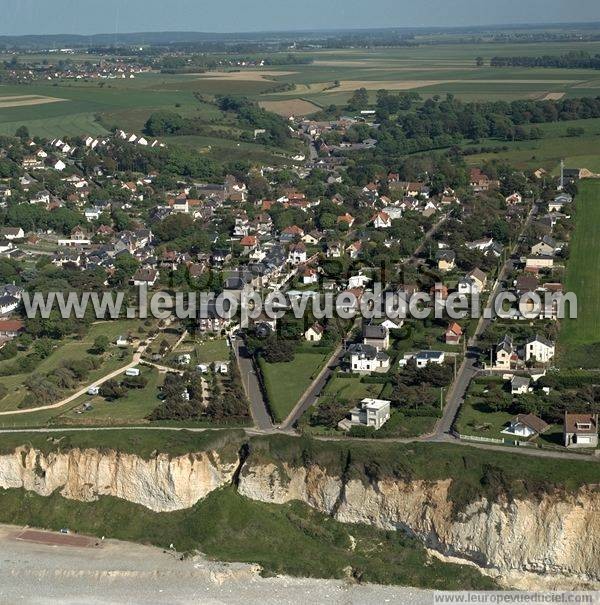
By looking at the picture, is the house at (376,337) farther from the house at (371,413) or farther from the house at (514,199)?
the house at (514,199)

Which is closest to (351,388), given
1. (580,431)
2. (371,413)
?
(371,413)

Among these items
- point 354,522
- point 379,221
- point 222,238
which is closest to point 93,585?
point 354,522

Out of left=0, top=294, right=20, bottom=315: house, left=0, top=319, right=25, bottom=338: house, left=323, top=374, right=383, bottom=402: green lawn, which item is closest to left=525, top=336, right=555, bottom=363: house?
left=323, top=374, right=383, bottom=402: green lawn

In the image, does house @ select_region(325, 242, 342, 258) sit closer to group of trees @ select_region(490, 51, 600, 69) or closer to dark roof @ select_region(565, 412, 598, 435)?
dark roof @ select_region(565, 412, 598, 435)

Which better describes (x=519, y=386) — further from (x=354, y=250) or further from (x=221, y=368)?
(x=354, y=250)

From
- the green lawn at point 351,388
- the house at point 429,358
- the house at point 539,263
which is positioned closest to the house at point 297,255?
the house at point 539,263
